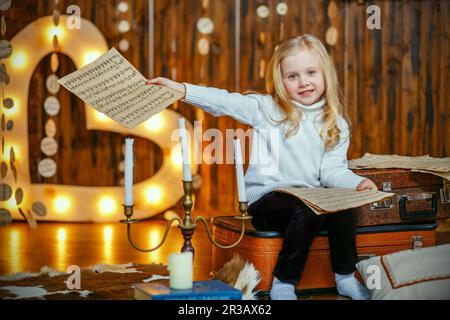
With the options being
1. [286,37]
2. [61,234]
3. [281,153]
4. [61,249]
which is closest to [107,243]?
[61,249]

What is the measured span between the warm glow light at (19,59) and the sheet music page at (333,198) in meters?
2.24

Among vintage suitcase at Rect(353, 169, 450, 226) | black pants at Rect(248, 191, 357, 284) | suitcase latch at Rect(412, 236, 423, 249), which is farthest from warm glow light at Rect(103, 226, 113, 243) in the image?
suitcase latch at Rect(412, 236, 423, 249)

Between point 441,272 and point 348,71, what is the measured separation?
2180 mm

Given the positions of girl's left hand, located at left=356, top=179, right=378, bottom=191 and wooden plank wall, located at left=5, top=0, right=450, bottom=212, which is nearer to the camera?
girl's left hand, located at left=356, top=179, right=378, bottom=191

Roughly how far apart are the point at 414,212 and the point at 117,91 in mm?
1106

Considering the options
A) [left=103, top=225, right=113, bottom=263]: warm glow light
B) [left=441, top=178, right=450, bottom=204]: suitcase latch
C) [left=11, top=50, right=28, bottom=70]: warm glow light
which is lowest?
[left=103, top=225, right=113, bottom=263]: warm glow light

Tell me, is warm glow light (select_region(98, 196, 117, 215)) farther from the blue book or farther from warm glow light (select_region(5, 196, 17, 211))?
the blue book

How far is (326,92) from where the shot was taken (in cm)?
221

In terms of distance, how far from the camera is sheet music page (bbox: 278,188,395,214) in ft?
5.84

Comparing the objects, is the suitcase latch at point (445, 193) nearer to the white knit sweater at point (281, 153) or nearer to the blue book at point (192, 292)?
the white knit sweater at point (281, 153)

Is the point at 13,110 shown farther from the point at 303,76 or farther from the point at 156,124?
the point at 303,76

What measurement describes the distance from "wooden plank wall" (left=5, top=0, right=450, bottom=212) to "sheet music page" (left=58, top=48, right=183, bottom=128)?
194 cm

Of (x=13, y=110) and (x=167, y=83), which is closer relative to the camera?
(x=167, y=83)

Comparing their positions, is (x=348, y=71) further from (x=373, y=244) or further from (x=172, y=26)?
(x=373, y=244)
